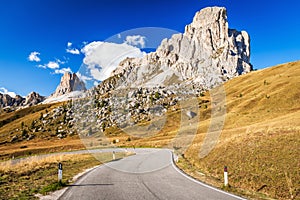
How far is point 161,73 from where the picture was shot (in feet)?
48.6

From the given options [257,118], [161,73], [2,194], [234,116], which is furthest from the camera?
[234,116]

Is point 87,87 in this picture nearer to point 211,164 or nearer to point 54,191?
point 54,191

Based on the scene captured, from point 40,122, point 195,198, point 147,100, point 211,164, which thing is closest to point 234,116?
point 211,164

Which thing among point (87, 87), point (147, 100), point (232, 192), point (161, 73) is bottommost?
point (232, 192)

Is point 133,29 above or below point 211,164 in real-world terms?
above

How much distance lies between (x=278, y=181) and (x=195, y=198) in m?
5.24

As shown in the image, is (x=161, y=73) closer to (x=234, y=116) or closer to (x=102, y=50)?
(x=102, y=50)

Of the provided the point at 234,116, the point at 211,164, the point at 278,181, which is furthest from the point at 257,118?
the point at 278,181

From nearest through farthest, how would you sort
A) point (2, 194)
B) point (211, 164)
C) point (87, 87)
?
point (2, 194) < point (87, 87) < point (211, 164)

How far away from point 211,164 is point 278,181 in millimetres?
7022

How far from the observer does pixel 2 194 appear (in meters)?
11.2

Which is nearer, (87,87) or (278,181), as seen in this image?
(278,181)

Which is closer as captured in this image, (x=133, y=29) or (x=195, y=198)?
(x=195, y=198)

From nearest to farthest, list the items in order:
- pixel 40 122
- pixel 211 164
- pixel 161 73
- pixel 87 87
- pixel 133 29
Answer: pixel 133 29, pixel 87 87, pixel 161 73, pixel 211 164, pixel 40 122
